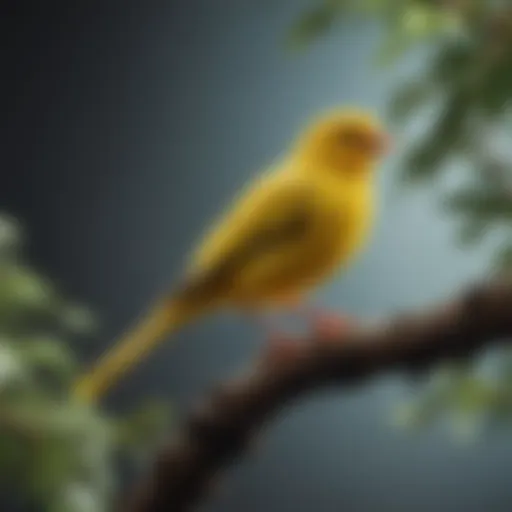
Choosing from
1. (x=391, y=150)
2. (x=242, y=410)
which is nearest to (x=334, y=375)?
(x=242, y=410)

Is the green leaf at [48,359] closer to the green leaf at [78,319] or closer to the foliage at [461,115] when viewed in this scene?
the green leaf at [78,319]

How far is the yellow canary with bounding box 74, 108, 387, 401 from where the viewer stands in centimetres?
97

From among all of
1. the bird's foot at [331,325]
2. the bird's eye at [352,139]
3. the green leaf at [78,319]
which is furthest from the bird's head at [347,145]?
the green leaf at [78,319]

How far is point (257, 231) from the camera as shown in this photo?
0.98m

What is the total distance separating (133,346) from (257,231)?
0.17 meters

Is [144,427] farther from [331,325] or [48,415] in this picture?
[331,325]

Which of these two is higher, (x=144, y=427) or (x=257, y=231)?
(x=257, y=231)

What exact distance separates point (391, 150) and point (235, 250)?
18 cm

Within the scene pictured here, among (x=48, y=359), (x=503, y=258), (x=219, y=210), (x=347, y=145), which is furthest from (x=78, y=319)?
(x=503, y=258)

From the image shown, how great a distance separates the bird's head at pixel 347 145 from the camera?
100 cm

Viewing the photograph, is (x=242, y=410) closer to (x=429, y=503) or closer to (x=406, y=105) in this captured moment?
(x=429, y=503)

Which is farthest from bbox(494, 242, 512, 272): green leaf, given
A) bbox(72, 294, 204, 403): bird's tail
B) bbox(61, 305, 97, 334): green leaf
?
bbox(61, 305, 97, 334): green leaf

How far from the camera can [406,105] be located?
3.31ft

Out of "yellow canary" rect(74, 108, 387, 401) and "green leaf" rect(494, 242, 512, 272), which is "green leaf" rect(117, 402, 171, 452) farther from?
"green leaf" rect(494, 242, 512, 272)
